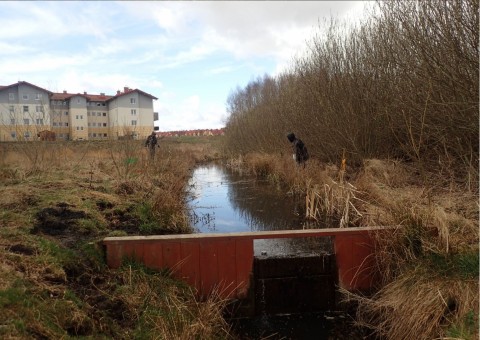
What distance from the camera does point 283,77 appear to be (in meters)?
22.4

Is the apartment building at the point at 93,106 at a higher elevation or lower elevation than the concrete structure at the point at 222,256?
higher

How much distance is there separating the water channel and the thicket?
2587mm

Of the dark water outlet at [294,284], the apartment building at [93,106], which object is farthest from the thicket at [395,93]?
the apartment building at [93,106]

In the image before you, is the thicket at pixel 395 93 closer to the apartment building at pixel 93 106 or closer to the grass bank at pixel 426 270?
the grass bank at pixel 426 270

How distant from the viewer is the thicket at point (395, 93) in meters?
7.86

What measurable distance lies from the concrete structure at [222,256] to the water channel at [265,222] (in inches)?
20.5

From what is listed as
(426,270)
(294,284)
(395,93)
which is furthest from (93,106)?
(426,270)

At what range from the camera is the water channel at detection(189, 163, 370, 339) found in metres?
5.56

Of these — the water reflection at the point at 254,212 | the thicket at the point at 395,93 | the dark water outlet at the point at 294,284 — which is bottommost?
the dark water outlet at the point at 294,284

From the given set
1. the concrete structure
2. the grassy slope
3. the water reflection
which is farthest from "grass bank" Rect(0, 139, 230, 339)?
the water reflection

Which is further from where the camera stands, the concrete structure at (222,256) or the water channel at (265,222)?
the concrete structure at (222,256)

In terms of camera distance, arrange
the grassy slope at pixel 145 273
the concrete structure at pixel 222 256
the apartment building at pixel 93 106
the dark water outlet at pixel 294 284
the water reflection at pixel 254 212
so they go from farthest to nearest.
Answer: the apartment building at pixel 93 106
the water reflection at pixel 254 212
the dark water outlet at pixel 294 284
the concrete structure at pixel 222 256
the grassy slope at pixel 145 273

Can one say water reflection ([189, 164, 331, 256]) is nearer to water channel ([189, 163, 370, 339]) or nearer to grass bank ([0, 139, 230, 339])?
water channel ([189, 163, 370, 339])

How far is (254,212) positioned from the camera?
11.2 meters
